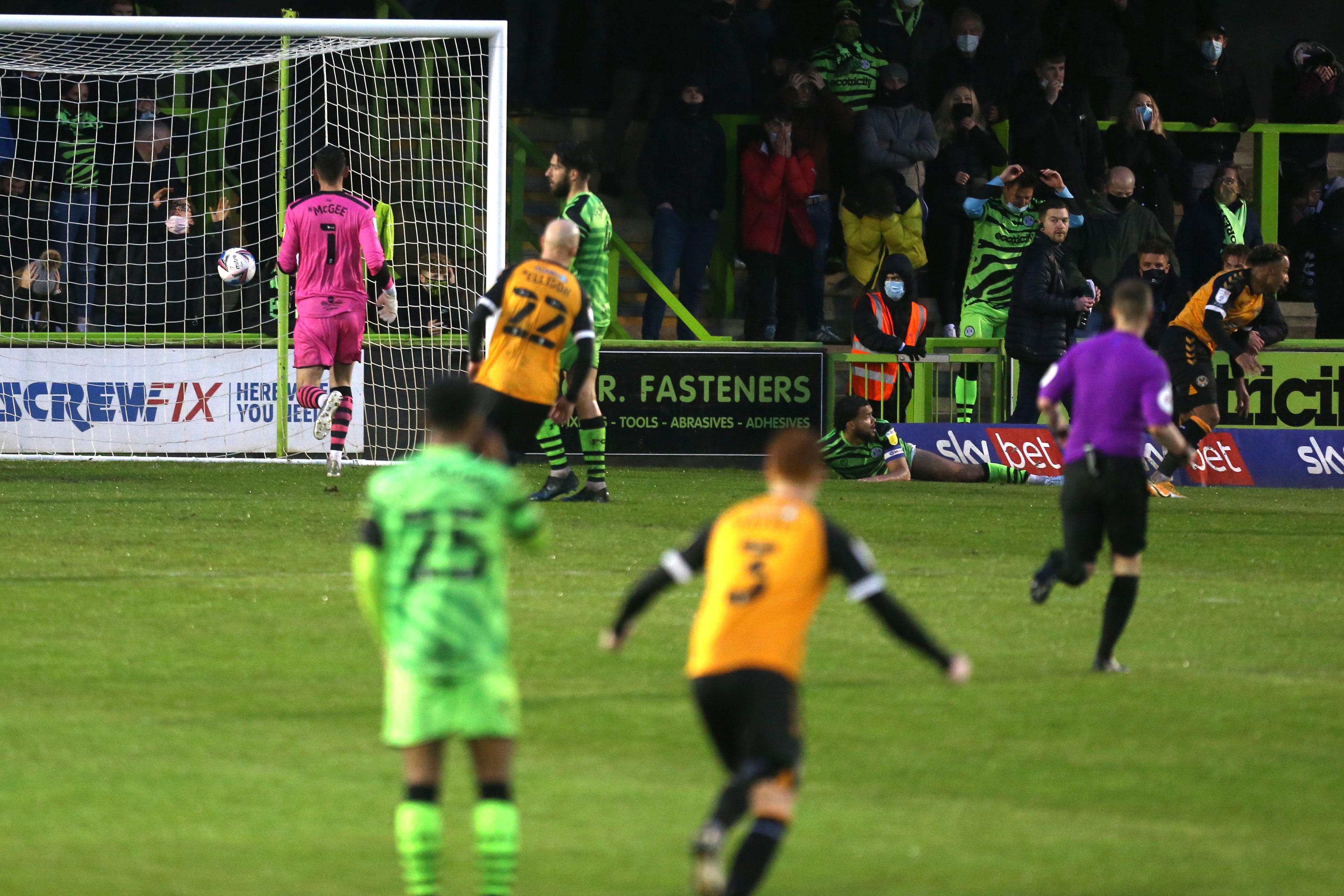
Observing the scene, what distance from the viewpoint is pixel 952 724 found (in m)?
7.65

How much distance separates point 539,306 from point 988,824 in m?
7.12

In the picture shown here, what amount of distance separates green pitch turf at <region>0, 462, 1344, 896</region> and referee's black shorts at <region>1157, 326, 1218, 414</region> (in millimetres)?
3766

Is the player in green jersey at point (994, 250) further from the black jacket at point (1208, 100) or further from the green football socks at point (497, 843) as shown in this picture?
the green football socks at point (497, 843)

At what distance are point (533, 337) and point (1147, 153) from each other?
10789 mm

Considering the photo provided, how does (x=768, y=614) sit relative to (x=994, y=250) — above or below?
below

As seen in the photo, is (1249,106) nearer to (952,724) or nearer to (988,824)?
(952,724)

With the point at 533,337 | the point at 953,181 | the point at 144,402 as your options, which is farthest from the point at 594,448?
the point at 953,181

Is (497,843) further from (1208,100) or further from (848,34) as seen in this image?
(1208,100)

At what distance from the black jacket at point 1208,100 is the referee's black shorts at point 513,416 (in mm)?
11979

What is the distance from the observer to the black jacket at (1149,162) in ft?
70.0

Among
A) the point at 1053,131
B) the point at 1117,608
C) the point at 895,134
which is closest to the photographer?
the point at 1117,608

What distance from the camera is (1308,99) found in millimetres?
22703

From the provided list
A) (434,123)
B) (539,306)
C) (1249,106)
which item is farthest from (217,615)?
(1249,106)

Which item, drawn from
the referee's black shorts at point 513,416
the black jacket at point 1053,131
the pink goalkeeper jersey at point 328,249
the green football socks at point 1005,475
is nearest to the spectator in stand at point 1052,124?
the black jacket at point 1053,131
